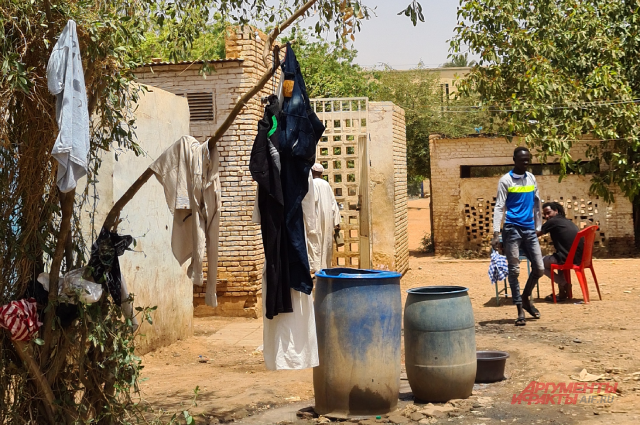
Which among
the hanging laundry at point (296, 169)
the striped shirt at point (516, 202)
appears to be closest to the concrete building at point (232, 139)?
the striped shirt at point (516, 202)

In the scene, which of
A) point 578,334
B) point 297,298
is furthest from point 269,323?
point 578,334

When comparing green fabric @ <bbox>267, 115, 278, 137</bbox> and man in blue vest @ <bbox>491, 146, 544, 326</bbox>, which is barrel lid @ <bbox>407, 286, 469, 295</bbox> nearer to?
green fabric @ <bbox>267, 115, 278, 137</bbox>

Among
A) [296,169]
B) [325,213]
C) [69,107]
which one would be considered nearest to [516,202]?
[325,213]

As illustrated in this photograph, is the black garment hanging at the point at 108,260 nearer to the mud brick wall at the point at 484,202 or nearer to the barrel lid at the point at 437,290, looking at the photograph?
the barrel lid at the point at 437,290

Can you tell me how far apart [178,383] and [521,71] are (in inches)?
491

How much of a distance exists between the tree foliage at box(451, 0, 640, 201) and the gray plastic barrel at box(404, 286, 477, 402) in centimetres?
1090

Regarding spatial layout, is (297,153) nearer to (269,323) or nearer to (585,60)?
(269,323)

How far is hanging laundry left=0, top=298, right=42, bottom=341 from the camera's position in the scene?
3.81m

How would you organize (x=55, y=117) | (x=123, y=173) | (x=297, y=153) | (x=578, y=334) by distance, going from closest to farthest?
1. (x=55, y=117)
2. (x=297, y=153)
3. (x=123, y=173)
4. (x=578, y=334)

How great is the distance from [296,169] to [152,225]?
3659 millimetres

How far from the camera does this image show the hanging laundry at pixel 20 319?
381 cm

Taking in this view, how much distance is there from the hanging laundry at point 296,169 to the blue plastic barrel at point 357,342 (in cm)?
60

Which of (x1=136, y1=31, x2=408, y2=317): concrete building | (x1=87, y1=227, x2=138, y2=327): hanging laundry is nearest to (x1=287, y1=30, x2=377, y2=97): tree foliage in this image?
(x1=136, y1=31, x2=408, y2=317): concrete building

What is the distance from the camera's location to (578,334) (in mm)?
8117
